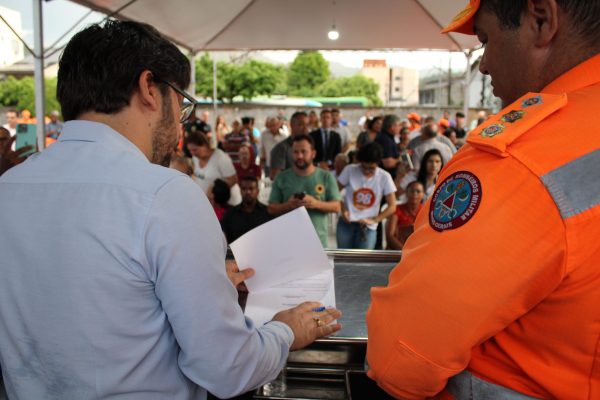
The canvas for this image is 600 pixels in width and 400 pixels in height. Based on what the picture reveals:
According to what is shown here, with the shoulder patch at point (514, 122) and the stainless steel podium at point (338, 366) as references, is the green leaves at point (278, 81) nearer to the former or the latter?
the stainless steel podium at point (338, 366)

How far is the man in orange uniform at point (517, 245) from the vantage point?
61 cm

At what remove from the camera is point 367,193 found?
160 inches

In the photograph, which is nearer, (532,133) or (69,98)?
(532,133)

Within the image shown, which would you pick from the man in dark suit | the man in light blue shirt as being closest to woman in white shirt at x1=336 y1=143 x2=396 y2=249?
the man in dark suit

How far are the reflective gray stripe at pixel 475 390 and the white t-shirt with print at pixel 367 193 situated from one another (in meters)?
3.28

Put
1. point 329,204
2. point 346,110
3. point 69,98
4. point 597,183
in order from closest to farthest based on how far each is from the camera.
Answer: point 597,183 < point 69,98 < point 329,204 < point 346,110

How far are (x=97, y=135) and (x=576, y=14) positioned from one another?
0.82 m

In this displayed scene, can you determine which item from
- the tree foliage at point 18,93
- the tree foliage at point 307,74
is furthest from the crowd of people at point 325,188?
the tree foliage at point 307,74

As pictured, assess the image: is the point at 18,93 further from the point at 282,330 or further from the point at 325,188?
the point at 282,330

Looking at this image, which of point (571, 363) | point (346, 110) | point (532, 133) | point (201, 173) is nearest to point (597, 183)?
point (532, 133)

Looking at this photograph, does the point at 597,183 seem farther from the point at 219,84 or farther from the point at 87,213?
the point at 219,84

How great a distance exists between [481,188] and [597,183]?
14cm

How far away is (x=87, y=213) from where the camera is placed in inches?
30.3

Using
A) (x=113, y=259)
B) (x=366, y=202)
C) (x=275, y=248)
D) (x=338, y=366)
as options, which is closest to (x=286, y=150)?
(x=366, y=202)
